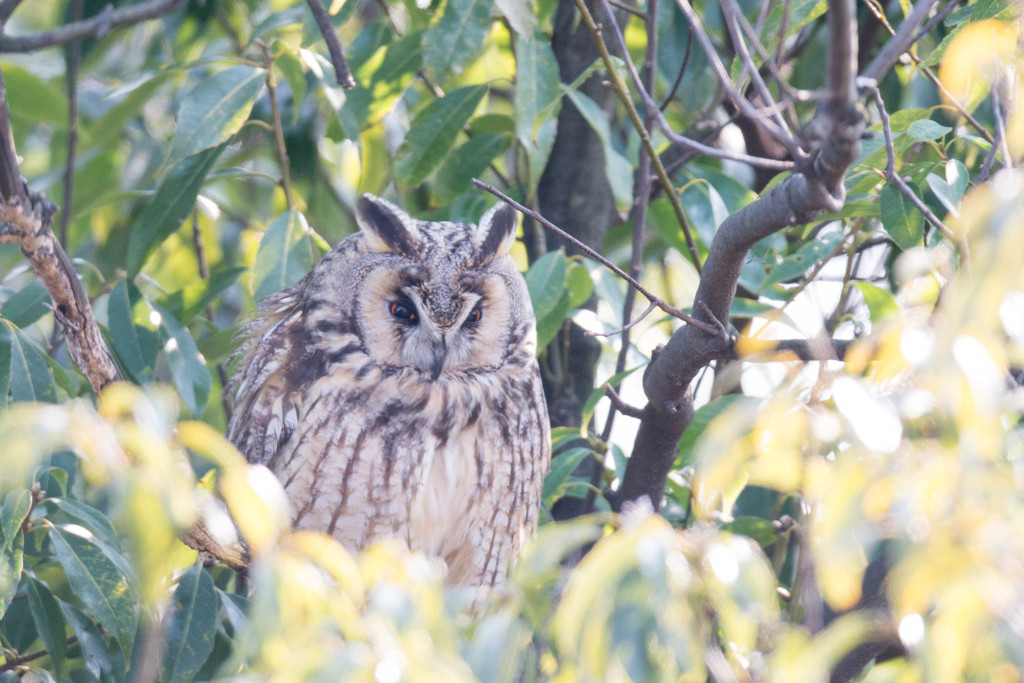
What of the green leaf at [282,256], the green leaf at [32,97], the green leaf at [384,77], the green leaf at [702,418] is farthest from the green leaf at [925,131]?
the green leaf at [32,97]

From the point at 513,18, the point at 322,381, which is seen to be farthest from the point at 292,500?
the point at 513,18

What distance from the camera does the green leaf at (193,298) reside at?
2281 mm

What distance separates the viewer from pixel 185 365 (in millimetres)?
2150

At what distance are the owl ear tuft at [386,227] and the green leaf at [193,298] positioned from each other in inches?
18.4

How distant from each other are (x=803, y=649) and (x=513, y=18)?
4.34 feet

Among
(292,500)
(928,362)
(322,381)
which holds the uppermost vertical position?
(928,362)

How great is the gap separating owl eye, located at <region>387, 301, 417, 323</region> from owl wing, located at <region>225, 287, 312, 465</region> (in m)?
0.21

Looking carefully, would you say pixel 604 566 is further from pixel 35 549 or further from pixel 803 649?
pixel 35 549

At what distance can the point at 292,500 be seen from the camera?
1.99m

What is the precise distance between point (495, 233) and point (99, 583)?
3.23ft

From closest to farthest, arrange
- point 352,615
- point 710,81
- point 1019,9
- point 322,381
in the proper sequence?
point 352,615, point 1019,9, point 322,381, point 710,81

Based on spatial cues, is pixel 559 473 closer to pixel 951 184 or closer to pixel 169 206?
pixel 951 184

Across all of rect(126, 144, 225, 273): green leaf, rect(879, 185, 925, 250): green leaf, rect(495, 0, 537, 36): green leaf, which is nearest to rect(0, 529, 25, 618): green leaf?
rect(126, 144, 225, 273): green leaf

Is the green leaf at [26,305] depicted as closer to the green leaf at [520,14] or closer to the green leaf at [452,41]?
the green leaf at [452,41]
